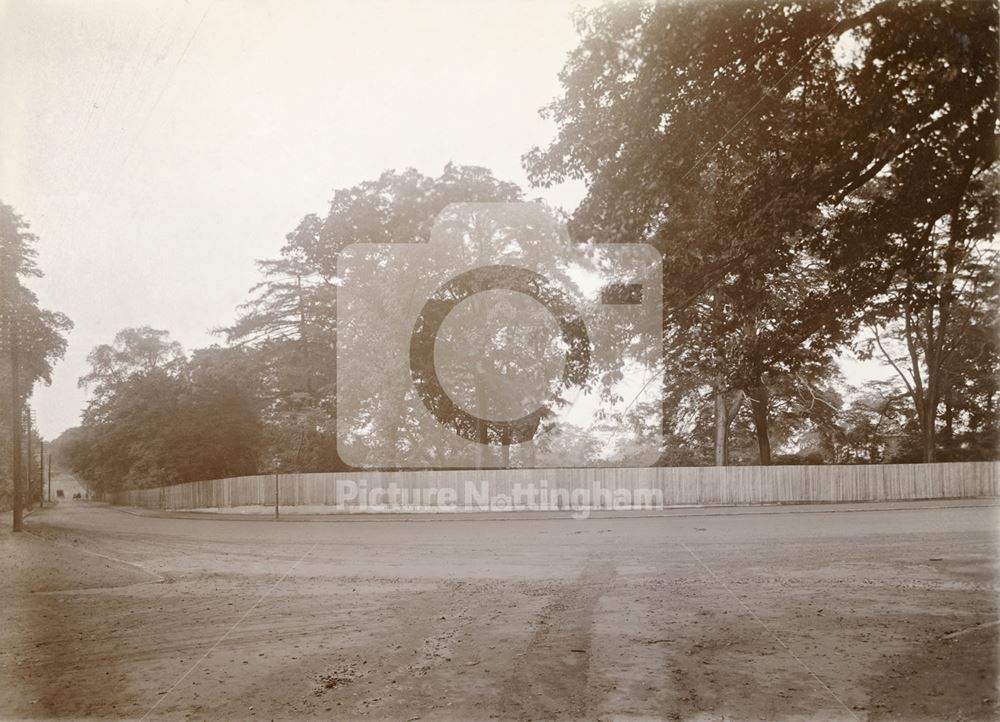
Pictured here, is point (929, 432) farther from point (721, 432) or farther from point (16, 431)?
point (16, 431)

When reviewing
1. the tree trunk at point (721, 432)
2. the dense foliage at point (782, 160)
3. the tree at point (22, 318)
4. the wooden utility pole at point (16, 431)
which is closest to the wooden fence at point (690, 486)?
the tree trunk at point (721, 432)

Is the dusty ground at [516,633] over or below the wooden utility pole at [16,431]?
below

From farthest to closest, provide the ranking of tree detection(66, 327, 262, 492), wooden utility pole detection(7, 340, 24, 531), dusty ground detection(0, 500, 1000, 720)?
tree detection(66, 327, 262, 492)
wooden utility pole detection(7, 340, 24, 531)
dusty ground detection(0, 500, 1000, 720)

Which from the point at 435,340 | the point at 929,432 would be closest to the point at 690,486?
the point at 929,432

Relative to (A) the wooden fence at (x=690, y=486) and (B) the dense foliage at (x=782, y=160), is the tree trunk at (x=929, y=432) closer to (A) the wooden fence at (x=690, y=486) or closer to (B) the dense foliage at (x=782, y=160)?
(A) the wooden fence at (x=690, y=486)

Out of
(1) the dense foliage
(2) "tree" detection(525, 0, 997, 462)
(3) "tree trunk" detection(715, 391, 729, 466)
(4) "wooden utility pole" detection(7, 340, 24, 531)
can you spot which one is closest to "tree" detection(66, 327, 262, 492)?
(4) "wooden utility pole" detection(7, 340, 24, 531)

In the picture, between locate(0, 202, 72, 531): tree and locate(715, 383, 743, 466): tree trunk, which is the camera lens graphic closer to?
locate(715, 383, 743, 466): tree trunk

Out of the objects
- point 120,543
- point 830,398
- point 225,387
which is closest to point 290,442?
point 225,387
